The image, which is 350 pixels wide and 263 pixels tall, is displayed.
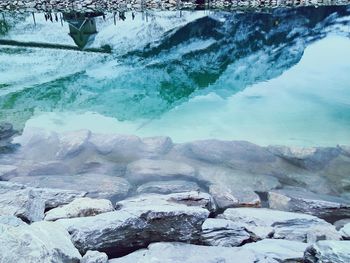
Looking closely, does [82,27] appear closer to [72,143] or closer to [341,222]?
[72,143]

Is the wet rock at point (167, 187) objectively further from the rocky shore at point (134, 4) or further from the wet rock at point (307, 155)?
the rocky shore at point (134, 4)

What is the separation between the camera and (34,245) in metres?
2.73

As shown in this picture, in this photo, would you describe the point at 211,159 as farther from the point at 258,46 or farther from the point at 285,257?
the point at 258,46

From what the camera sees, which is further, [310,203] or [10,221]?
[310,203]

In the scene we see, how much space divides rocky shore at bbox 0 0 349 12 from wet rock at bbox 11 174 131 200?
21164 mm

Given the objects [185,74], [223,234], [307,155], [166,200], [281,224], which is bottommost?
[185,74]

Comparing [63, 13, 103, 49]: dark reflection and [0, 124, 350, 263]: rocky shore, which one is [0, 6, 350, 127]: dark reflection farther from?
[0, 124, 350, 263]: rocky shore

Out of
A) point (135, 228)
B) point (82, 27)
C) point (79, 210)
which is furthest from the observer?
point (82, 27)

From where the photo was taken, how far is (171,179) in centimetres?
636

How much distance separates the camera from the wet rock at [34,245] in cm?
261

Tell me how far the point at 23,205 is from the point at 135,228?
4.13 ft

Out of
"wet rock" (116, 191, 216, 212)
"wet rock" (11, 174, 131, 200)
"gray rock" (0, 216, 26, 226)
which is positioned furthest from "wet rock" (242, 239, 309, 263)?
"wet rock" (11, 174, 131, 200)

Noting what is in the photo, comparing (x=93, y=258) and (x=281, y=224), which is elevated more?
(x=93, y=258)

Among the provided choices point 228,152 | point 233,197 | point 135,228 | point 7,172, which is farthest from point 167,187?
point 7,172
